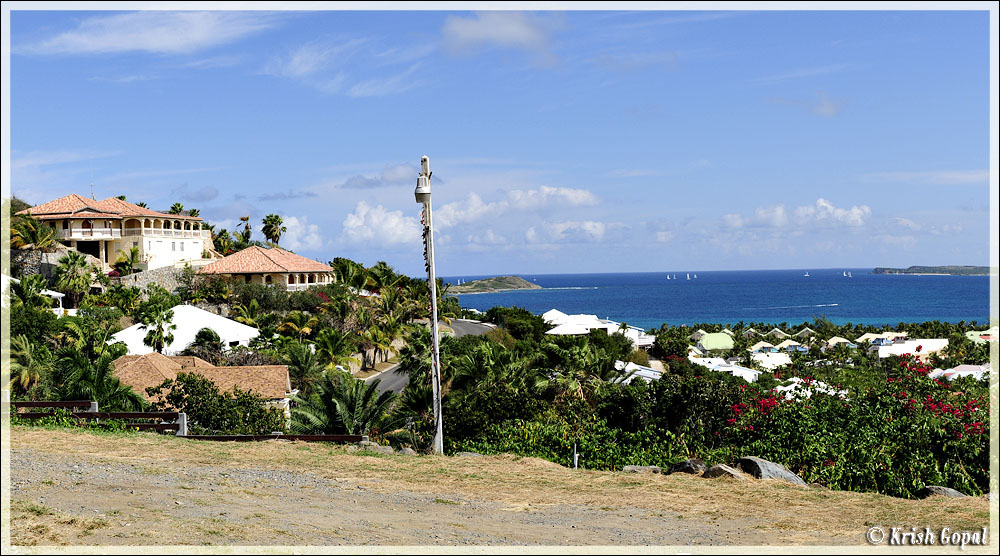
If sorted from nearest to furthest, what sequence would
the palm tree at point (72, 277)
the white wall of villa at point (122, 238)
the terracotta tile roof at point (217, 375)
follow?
1. the terracotta tile roof at point (217, 375)
2. the palm tree at point (72, 277)
3. the white wall of villa at point (122, 238)

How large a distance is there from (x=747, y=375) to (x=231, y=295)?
38431 millimetres

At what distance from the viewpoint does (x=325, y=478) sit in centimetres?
1171

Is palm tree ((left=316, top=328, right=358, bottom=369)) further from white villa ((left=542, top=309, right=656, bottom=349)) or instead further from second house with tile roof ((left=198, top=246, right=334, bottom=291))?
second house with tile roof ((left=198, top=246, right=334, bottom=291))

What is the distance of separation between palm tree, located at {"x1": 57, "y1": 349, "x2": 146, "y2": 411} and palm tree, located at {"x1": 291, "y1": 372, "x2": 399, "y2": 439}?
5.44 m

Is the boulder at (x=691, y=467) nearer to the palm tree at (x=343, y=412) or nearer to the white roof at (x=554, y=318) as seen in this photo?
the palm tree at (x=343, y=412)

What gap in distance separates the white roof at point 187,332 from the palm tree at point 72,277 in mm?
13855

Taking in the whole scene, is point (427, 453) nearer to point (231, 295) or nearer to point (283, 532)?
point (283, 532)

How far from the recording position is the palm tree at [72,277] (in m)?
55.3

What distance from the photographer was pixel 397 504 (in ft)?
33.0

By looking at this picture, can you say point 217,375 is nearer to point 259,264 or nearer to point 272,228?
point 259,264

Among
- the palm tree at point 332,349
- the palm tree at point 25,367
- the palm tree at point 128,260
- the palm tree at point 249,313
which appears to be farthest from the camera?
the palm tree at point 128,260

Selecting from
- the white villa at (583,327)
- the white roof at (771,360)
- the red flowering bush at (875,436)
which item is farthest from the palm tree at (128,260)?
the red flowering bush at (875,436)

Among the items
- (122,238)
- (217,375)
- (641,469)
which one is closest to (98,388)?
(217,375)

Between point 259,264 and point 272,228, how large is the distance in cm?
2497
